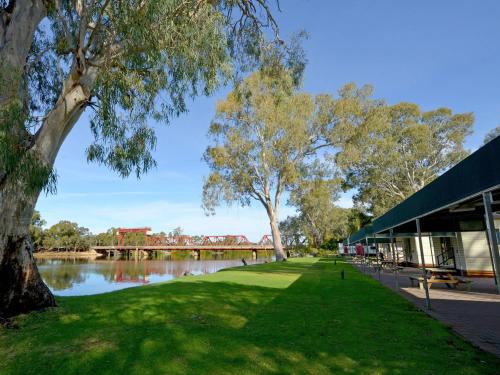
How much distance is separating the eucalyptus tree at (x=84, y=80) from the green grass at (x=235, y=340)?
1.92m

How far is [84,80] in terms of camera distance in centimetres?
791

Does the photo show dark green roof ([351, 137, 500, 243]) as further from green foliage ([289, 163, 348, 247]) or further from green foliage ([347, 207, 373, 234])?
green foliage ([347, 207, 373, 234])

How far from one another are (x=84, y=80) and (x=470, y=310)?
10156 millimetres

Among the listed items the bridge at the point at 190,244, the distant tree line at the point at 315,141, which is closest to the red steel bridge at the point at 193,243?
the bridge at the point at 190,244

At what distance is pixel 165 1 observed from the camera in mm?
7305

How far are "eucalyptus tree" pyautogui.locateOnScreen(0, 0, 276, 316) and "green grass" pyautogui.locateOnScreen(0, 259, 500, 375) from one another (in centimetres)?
192

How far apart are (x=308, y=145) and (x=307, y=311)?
66.5 ft

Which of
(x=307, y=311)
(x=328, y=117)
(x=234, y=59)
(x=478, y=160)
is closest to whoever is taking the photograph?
(x=478, y=160)

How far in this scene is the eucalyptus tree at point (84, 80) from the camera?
260 inches

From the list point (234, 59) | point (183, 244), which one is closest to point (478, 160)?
point (234, 59)

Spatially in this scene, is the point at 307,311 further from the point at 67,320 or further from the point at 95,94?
the point at 95,94

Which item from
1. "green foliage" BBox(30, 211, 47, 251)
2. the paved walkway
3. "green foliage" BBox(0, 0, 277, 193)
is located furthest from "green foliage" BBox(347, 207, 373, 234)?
"green foliage" BBox(30, 211, 47, 251)

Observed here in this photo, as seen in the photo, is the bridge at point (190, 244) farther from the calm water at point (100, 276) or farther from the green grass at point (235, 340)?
the green grass at point (235, 340)

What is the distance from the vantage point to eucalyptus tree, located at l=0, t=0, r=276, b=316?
21.6 ft
